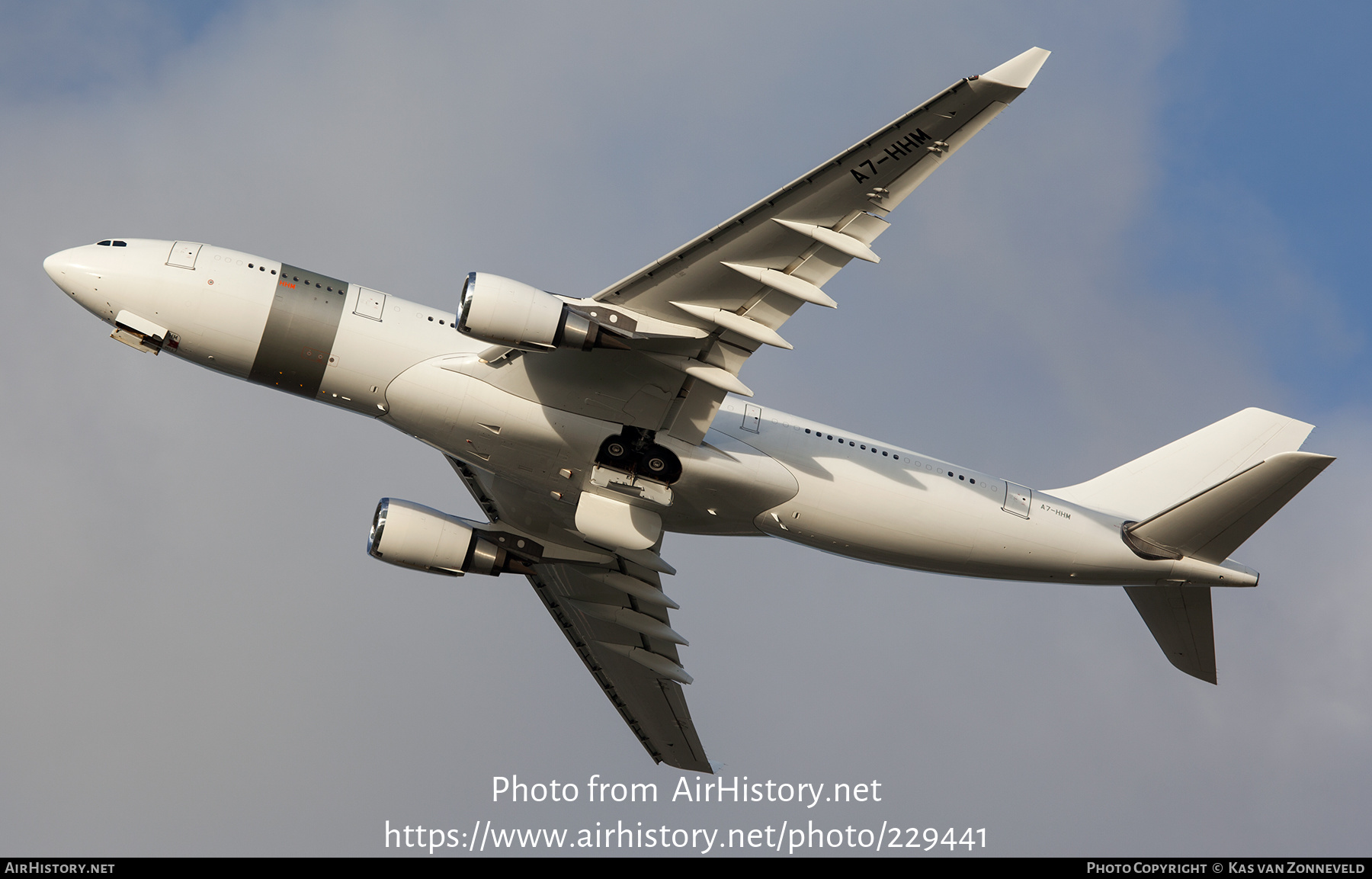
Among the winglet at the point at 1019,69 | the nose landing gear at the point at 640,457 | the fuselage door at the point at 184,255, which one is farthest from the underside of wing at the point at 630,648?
the winglet at the point at 1019,69

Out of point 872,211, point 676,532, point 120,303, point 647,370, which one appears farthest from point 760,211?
point 120,303

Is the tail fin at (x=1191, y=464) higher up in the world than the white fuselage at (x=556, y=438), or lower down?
higher up

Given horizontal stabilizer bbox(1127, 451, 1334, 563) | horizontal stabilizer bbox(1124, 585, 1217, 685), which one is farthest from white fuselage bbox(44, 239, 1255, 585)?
horizontal stabilizer bbox(1124, 585, 1217, 685)

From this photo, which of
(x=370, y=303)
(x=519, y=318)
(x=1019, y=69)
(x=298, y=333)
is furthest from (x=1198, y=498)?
(x=298, y=333)

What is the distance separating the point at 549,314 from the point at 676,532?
→ 26.6 feet

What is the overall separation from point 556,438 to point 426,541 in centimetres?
676

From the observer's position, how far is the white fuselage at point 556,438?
87.1 ft

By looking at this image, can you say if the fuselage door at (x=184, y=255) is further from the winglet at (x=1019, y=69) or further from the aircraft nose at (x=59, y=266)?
the winglet at (x=1019, y=69)

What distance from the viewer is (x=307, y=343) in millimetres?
26641

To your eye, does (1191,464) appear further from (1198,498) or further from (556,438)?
(556,438)

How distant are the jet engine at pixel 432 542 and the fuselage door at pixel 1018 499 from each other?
13777 mm

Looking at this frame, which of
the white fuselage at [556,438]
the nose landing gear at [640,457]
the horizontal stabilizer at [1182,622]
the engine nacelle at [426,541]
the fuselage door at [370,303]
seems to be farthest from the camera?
the horizontal stabilizer at [1182,622]

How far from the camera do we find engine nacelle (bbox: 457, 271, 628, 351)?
79.7ft

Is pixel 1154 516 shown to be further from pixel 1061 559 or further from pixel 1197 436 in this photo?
pixel 1197 436
